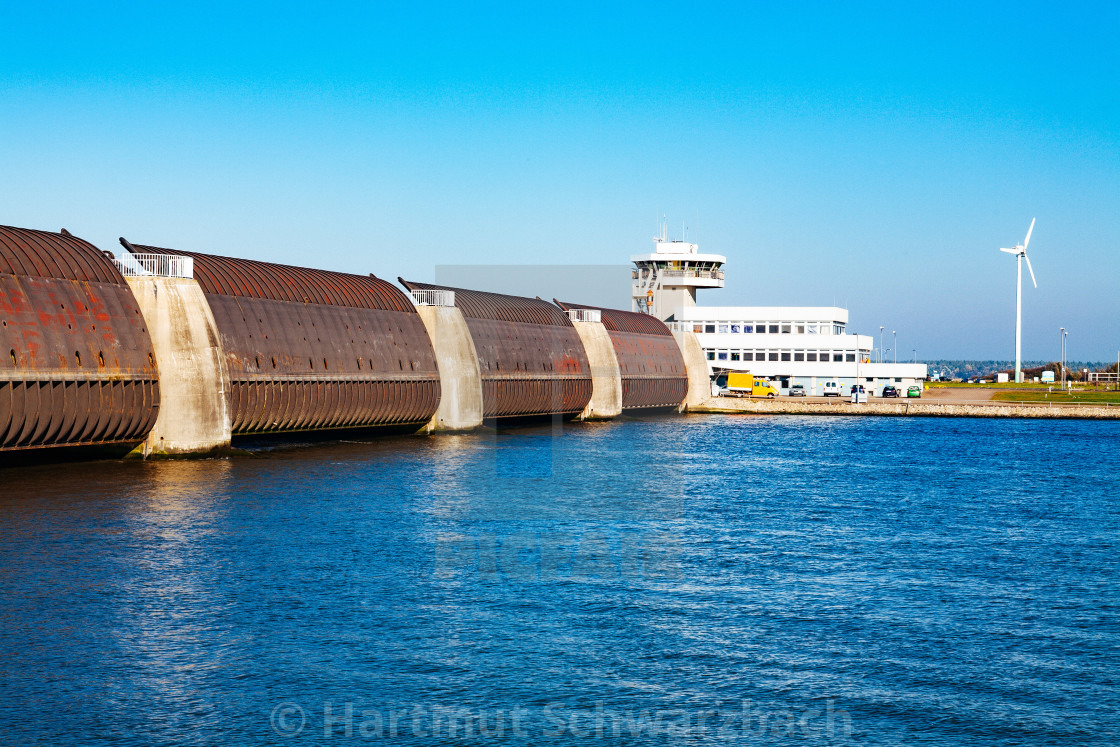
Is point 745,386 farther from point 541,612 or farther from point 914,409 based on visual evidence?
point 541,612

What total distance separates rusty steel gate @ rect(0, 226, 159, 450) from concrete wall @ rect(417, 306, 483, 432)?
29.0m

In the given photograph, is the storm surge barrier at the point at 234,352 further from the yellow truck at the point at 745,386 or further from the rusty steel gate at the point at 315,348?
the yellow truck at the point at 745,386

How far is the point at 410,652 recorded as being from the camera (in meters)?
22.5

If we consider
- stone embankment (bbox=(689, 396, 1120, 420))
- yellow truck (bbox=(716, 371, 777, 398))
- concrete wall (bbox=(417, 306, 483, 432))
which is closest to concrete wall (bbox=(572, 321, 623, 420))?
stone embankment (bbox=(689, 396, 1120, 420))

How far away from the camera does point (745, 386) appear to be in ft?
497

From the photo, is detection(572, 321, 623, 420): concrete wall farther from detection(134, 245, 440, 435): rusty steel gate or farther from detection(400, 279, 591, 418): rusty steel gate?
detection(134, 245, 440, 435): rusty steel gate

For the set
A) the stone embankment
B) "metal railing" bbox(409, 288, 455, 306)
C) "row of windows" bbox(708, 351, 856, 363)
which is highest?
"metal railing" bbox(409, 288, 455, 306)

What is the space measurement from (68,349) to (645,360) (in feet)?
253

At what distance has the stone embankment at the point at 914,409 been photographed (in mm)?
123688

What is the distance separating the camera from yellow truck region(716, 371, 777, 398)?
150 m

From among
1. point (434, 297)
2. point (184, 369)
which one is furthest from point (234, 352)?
point (434, 297)

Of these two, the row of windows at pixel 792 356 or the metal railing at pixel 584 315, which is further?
the row of windows at pixel 792 356

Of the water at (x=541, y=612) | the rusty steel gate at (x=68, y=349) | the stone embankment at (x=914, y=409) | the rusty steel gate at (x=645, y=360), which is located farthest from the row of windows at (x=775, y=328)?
the rusty steel gate at (x=68, y=349)

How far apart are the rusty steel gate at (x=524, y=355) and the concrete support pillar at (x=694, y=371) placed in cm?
2643
